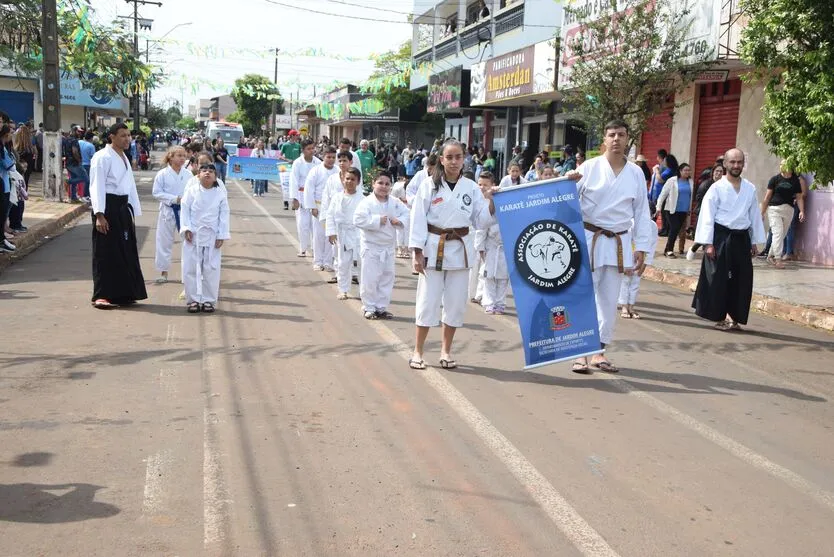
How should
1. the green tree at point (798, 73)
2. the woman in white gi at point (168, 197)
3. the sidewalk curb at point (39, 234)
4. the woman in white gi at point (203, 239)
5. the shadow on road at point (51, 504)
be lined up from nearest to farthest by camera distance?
the shadow on road at point (51, 504) → the green tree at point (798, 73) → the woman in white gi at point (203, 239) → the woman in white gi at point (168, 197) → the sidewalk curb at point (39, 234)

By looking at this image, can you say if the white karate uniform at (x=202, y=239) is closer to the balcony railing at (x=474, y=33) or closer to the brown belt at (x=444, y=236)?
the brown belt at (x=444, y=236)

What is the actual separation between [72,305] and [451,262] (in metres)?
4.78

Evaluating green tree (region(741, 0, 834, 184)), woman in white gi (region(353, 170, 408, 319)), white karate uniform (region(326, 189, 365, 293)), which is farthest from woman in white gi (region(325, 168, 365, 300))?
green tree (region(741, 0, 834, 184))

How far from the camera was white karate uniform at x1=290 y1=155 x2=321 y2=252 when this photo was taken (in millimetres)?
14938

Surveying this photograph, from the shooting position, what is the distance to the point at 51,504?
182 inches

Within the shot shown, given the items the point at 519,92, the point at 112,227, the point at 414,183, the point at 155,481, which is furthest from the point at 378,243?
the point at 519,92

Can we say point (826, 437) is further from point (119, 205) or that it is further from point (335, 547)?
point (119, 205)

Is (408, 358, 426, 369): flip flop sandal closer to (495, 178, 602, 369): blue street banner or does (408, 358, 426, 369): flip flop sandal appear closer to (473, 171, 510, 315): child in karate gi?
(495, 178, 602, 369): blue street banner

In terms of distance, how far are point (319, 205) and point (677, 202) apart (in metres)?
6.50

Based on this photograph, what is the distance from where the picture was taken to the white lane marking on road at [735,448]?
5.10 meters

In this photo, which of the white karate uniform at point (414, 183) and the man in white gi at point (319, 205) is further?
the man in white gi at point (319, 205)

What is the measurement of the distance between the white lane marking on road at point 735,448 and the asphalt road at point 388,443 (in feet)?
0.06

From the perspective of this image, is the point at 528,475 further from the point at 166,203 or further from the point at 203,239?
the point at 166,203

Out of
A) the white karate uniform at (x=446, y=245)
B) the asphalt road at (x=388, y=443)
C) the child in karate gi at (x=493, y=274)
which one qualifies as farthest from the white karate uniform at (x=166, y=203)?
the white karate uniform at (x=446, y=245)
